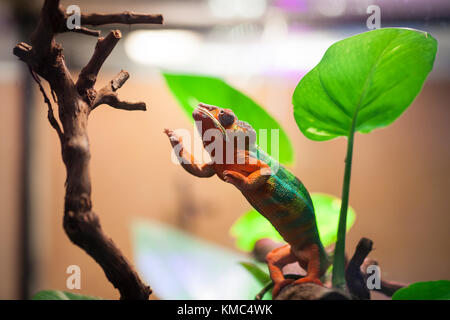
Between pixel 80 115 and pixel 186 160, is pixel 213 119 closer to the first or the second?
pixel 186 160

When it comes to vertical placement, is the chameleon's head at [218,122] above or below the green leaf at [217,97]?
below

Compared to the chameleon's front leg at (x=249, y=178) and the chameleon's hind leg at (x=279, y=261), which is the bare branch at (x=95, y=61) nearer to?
the chameleon's front leg at (x=249, y=178)

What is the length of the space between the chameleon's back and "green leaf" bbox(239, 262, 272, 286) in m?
0.14

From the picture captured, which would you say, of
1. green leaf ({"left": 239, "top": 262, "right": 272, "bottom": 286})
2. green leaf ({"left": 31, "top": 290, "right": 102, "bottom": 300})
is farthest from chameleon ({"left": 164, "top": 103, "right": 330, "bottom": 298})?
green leaf ({"left": 31, "top": 290, "right": 102, "bottom": 300})

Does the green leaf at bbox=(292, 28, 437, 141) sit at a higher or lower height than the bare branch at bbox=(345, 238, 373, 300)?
higher

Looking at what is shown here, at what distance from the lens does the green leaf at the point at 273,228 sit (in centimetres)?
87

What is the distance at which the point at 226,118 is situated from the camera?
58cm

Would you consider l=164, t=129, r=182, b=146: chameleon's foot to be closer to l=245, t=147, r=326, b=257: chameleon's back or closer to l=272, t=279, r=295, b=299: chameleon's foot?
l=245, t=147, r=326, b=257: chameleon's back

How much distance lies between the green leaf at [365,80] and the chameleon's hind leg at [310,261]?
0.24 m

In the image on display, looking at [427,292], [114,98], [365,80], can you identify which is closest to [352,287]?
[427,292]

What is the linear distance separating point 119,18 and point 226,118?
219 mm

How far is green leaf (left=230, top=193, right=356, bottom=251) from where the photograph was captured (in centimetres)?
87

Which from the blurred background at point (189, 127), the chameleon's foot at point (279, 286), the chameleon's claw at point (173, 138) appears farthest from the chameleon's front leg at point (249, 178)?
the blurred background at point (189, 127)
